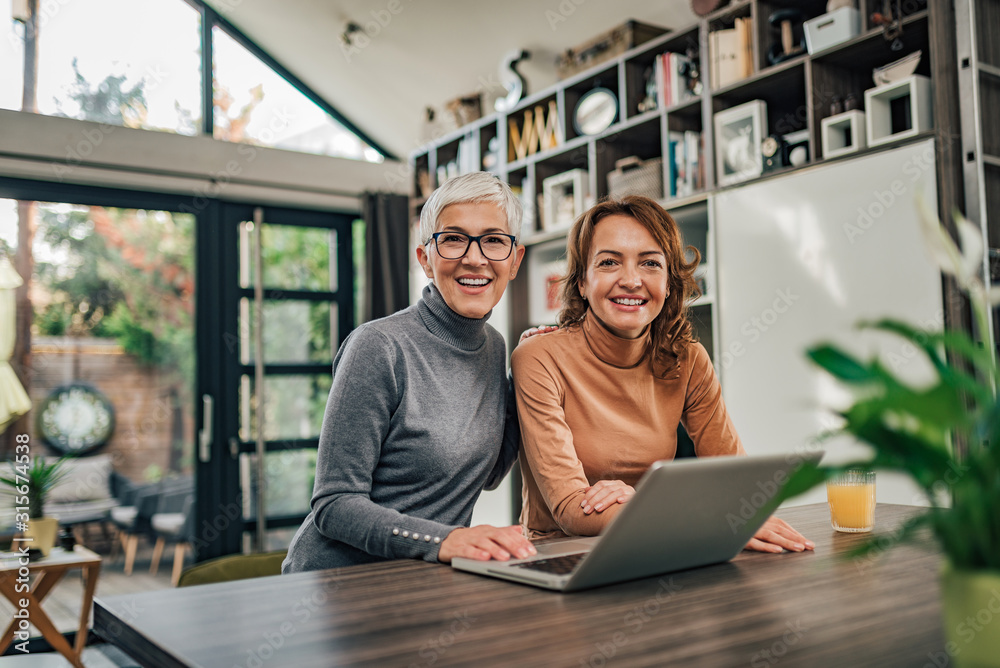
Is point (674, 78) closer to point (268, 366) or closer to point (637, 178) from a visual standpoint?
point (637, 178)

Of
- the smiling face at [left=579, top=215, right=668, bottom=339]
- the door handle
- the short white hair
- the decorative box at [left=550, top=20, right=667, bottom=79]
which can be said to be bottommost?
the door handle

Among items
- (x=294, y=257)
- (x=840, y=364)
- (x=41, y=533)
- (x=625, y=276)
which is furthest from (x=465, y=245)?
(x=294, y=257)

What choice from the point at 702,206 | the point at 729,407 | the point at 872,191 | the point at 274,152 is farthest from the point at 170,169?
the point at 872,191

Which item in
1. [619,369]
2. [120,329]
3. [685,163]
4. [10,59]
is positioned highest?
[10,59]

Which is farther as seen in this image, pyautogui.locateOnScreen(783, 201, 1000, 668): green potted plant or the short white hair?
the short white hair

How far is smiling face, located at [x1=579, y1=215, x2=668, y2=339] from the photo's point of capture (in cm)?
151

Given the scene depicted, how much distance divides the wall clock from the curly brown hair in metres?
3.72

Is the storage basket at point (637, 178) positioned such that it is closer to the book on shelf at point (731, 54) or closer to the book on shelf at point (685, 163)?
the book on shelf at point (685, 163)

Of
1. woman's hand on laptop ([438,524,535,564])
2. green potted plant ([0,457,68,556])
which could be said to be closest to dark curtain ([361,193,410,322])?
green potted plant ([0,457,68,556])

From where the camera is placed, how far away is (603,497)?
1.24 meters

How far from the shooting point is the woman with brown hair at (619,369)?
1440 mm

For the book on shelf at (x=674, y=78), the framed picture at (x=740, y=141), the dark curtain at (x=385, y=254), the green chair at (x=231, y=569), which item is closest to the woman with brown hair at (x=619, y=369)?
the green chair at (x=231, y=569)

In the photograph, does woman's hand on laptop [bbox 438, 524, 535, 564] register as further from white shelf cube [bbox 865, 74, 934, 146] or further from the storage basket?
the storage basket

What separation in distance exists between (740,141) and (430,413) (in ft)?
6.65
